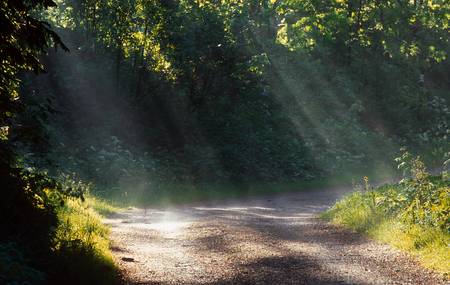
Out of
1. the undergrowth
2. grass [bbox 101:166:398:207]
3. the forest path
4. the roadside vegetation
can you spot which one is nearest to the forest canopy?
grass [bbox 101:166:398:207]

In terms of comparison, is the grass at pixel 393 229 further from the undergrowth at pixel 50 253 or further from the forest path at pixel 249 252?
the undergrowth at pixel 50 253

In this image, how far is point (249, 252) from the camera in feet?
34.3

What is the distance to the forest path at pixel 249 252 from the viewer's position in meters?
8.62

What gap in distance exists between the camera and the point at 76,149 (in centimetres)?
2333

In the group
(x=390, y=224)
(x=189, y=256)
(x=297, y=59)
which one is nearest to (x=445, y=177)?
(x=390, y=224)

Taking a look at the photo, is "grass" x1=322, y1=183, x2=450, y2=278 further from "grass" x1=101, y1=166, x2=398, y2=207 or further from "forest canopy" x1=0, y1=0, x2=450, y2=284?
"grass" x1=101, y1=166, x2=398, y2=207

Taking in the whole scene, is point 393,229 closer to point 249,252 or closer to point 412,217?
A: point 412,217

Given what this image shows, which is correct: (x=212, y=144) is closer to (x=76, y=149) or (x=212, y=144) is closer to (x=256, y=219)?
(x=76, y=149)

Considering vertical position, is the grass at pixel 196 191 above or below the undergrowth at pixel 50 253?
above

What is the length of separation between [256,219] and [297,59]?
24.0 metres

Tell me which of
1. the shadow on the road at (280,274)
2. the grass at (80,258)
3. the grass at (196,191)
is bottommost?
the shadow on the road at (280,274)

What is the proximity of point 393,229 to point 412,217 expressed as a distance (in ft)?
1.50

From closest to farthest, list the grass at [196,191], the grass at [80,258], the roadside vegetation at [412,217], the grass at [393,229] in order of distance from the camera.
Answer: the grass at [80,258], the grass at [393,229], the roadside vegetation at [412,217], the grass at [196,191]

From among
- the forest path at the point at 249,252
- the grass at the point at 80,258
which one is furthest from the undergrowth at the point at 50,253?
the forest path at the point at 249,252
